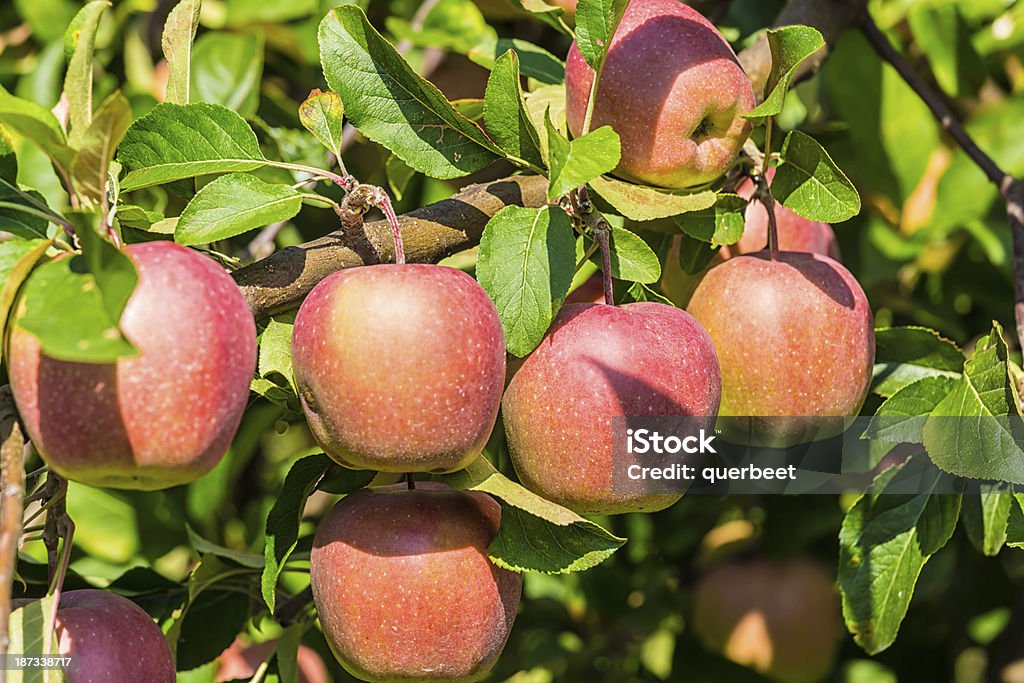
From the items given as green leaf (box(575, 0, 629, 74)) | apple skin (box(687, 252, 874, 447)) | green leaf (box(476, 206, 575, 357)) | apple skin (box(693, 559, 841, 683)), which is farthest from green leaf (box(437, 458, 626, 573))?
A: apple skin (box(693, 559, 841, 683))

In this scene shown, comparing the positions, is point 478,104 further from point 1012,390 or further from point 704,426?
point 1012,390

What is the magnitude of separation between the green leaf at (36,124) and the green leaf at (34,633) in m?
0.30

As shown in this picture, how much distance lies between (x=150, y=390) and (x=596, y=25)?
401mm

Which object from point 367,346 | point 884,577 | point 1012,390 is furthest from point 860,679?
point 367,346

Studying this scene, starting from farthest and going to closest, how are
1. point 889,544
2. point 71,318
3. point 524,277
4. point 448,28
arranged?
point 448,28
point 889,544
point 524,277
point 71,318

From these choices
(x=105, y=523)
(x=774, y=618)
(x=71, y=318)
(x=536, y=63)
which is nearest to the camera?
(x=71, y=318)

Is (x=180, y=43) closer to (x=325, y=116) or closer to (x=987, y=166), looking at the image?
(x=325, y=116)

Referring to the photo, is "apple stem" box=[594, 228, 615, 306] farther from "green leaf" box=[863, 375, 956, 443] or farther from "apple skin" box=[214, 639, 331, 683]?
"apple skin" box=[214, 639, 331, 683]

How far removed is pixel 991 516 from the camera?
94 centimetres

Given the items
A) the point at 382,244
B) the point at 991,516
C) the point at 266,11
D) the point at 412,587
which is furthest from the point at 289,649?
the point at 266,11

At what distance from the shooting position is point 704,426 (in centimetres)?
83

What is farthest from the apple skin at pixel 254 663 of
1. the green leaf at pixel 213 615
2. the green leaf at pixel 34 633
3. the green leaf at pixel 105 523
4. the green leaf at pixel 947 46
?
the green leaf at pixel 947 46

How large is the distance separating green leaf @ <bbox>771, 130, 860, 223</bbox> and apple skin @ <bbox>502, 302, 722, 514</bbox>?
0.14 m

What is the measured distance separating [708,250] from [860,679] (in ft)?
4.43
